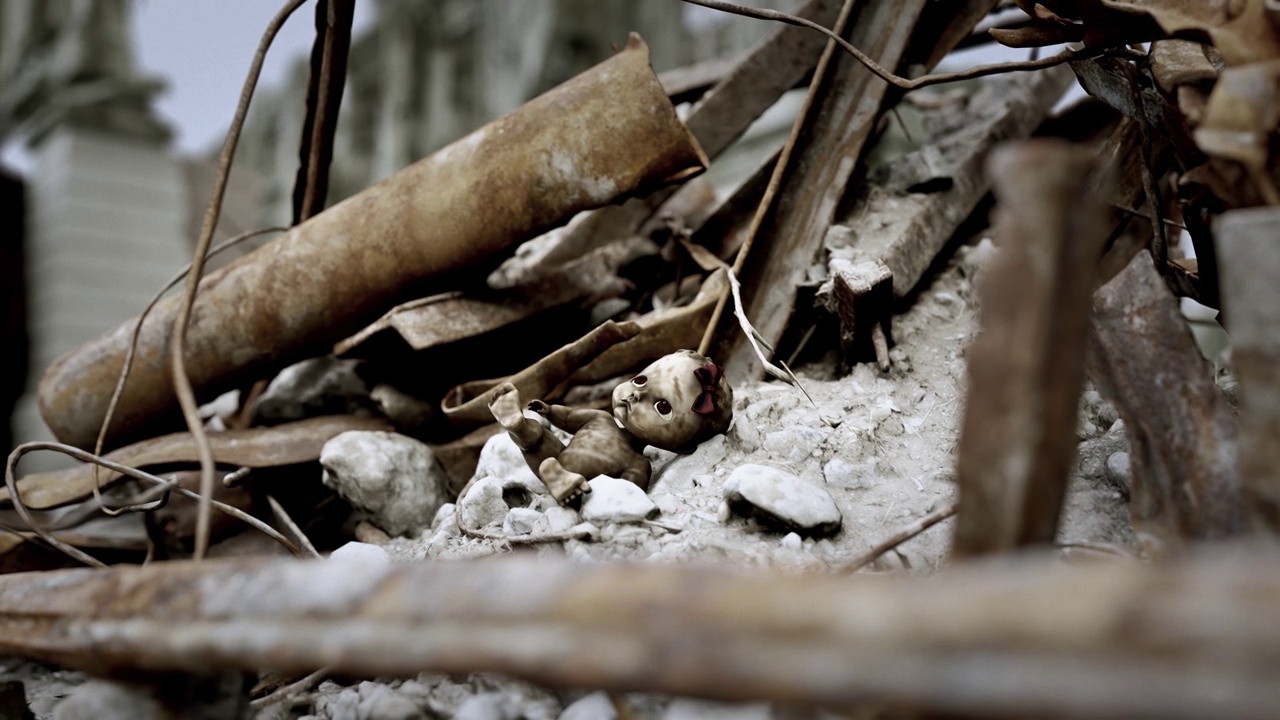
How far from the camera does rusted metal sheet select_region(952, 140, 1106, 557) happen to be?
565 mm

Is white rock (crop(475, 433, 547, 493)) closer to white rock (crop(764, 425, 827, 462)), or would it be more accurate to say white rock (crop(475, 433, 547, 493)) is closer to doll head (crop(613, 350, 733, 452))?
doll head (crop(613, 350, 733, 452))

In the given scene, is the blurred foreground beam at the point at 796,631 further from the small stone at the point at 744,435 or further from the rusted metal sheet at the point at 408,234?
the rusted metal sheet at the point at 408,234

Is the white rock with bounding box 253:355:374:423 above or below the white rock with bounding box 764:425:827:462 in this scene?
below

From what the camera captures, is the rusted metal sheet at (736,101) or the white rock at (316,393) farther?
the rusted metal sheet at (736,101)

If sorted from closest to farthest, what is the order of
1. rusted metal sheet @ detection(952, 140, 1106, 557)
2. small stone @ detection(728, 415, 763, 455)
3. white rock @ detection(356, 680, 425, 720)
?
rusted metal sheet @ detection(952, 140, 1106, 557) → white rock @ detection(356, 680, 425, 720) → small stone @ detection(728, 415, 763, 455)

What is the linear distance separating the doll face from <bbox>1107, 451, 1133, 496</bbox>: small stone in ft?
1.95

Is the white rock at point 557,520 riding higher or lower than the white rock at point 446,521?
higher

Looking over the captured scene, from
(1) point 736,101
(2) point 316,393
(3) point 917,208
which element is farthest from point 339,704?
(1) point 736,101

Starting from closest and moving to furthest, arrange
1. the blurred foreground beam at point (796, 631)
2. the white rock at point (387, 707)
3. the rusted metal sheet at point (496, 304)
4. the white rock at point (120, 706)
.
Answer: the blurred foreground beam at point (796, 631), the white rock at point (120, 706), the white rock at point (387, 707), the rusted metal sheet at point (496, 304)

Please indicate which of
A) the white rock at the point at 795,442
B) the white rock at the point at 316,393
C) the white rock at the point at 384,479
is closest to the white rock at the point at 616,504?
the white rock at the point at 795,442

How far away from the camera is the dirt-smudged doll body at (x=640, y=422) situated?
4.15ft

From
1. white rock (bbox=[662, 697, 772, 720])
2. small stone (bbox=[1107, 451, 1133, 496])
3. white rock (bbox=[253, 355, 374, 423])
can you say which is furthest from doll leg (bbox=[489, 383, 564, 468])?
small stone (bbox=[1107, 451, 1133, 496])

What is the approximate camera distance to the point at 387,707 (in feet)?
3.07

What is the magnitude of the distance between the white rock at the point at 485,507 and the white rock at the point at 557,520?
0.51ft
